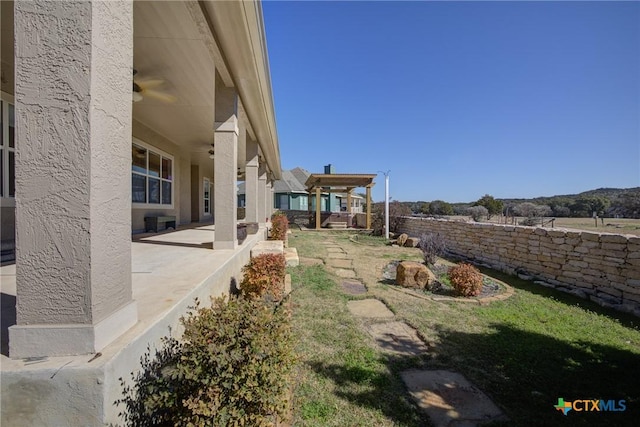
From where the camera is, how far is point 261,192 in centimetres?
1035

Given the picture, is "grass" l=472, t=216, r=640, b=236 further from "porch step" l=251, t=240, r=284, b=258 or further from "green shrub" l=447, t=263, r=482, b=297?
"porch step" l=251, t=240, r=284, b=258

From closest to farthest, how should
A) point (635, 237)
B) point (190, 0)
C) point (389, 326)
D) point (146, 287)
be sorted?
point (146, 287), point (190, 0), point (389, 326), point (635, 237)

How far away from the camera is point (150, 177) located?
8.01m

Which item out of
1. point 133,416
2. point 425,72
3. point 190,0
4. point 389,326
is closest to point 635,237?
point 389,326

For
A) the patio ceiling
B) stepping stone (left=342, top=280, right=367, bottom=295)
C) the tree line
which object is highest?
the patio ceiling

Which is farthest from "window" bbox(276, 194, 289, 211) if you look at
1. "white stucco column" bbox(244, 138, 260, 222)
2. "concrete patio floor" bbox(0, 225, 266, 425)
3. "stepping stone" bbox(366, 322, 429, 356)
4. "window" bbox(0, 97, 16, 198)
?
"concrete patio floor" bbox(0, 225, 266, 425)

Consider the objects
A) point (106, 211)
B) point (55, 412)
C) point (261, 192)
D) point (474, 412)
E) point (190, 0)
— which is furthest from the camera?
point (261, 192)

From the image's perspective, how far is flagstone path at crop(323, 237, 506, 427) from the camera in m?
2.20

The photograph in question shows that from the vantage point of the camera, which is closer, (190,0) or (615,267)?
(190,0)

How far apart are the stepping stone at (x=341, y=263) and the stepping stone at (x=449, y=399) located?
4686mm

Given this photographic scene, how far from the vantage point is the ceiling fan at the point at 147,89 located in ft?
14.4

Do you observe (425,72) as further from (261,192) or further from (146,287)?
(146,287)

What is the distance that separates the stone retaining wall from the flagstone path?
4010 mm

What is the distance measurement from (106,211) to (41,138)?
394mm
